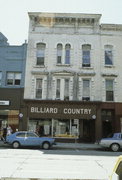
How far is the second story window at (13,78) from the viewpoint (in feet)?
81.3

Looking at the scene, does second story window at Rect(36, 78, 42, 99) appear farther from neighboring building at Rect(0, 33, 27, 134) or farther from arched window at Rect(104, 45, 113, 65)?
arched window at Rect(104, 45, 113, 65)

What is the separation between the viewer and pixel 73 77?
24266 mm

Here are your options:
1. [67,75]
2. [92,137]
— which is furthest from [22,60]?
[92,137]

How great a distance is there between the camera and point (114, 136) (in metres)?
19.4

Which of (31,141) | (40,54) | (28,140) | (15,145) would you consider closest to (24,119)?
(15,145)

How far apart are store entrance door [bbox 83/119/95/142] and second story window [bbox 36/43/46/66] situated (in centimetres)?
786

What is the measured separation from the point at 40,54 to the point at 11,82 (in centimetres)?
433

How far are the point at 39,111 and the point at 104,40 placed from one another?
411 inches

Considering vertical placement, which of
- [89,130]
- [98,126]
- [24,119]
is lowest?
[89,130]

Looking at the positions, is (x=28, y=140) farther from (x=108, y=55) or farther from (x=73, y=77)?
(x=108, y=55)

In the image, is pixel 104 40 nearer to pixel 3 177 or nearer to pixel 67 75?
pixel 67 75

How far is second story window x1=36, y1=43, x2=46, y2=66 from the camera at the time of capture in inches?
Result: 987

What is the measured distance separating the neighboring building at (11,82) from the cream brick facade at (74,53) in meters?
0.76

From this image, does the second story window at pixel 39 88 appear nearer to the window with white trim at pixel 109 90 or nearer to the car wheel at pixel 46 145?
the car wheel at pixel 46 145
